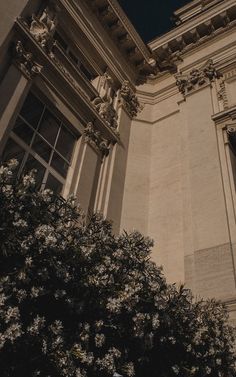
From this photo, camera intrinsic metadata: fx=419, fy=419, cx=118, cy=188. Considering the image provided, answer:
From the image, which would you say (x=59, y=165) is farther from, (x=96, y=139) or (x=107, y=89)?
(x=107, y=89)

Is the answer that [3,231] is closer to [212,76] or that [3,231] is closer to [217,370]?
[217,370]

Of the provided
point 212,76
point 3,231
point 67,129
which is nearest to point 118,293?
point 3,231

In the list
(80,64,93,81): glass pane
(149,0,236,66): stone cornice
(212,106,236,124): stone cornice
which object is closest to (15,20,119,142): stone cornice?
(80,64,93,81): glass pane

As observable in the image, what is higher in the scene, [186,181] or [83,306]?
[186,181]

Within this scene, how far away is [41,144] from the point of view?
10.9 m

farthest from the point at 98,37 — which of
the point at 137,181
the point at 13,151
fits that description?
the point at 13,151

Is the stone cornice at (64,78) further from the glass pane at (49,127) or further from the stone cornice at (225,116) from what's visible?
the stone cornice at (225,116)

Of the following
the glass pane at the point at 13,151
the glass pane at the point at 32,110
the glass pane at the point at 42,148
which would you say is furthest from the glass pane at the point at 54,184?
the glass pane at the point at 32,110

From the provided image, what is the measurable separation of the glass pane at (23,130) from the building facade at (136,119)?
0.03m

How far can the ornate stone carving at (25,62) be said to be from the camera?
10438 mm

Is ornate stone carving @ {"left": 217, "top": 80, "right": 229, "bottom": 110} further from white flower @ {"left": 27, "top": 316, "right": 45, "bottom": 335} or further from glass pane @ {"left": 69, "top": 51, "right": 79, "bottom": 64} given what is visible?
white flower @ {"left": 27, "top": 316, "right": 45, "bottom": 335}

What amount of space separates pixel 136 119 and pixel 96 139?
10.8ft

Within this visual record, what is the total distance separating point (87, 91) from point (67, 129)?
1.92 metres

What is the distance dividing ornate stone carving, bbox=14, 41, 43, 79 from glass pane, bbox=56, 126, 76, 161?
1783 mm
